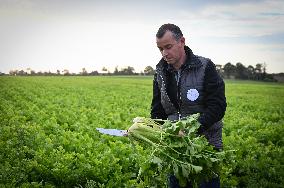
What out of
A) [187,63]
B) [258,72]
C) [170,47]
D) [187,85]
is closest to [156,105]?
[187,85]

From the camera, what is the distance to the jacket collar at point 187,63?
3.74 metres

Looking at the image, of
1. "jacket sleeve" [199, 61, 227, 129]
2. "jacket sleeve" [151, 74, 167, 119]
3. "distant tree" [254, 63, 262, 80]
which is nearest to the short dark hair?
"jacket sleeve" [199, 61, 227, 129]

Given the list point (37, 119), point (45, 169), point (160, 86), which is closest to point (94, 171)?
point (45, 169)

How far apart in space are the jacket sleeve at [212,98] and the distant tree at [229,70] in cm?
8326

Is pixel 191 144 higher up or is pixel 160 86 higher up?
pixel 160 86

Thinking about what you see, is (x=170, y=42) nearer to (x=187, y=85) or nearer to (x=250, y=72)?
(x=187, y=85)

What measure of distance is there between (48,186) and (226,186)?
2725 mm

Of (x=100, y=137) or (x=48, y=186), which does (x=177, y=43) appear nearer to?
(x=48, y=186)

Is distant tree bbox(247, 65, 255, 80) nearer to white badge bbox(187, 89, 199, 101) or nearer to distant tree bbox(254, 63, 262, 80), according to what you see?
distant tree bbox(254, 63, 262, 80)

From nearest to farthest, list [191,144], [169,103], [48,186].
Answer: [191,144] < [169,103] < [48,186]

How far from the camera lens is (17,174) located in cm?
577

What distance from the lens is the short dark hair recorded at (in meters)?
3.60

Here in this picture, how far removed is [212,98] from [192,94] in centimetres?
19

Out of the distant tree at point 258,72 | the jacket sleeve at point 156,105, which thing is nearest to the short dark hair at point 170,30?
the jacket sleeve at point 156,105
